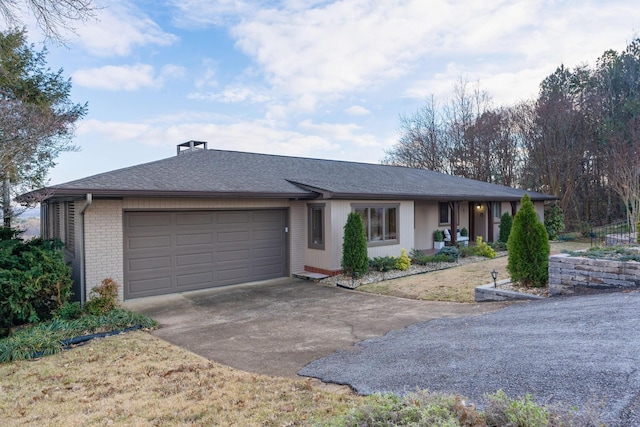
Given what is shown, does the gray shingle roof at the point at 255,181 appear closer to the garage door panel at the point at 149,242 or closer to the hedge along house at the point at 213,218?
the hedge along house at the point at 213,218

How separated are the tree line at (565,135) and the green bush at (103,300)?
2242 cm

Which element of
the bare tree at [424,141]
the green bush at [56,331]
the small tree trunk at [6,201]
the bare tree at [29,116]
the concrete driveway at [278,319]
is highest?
the bare tree at [424,141]

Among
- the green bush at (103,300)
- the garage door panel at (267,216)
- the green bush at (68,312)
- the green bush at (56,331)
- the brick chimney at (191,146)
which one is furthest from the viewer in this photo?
the brick chimney at (191,146)

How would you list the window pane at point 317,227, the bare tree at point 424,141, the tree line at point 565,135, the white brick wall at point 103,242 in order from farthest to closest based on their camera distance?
the bare tree at point 424,141 → the tree line at point 565,135 → the window pane at point 317,227 → the white brick wall at point 103,242

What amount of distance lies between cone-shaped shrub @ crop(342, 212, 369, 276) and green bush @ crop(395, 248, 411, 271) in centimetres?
150

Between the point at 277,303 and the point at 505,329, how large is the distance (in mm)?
4704

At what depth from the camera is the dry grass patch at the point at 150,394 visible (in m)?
3.44

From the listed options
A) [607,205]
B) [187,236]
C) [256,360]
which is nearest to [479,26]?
[187,236]

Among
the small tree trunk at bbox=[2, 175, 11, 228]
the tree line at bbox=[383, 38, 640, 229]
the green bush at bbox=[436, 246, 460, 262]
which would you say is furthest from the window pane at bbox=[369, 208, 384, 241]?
the tree line at bbox=[383, 38, 640, 229]

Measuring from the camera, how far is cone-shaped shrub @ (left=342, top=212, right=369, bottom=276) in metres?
10.4

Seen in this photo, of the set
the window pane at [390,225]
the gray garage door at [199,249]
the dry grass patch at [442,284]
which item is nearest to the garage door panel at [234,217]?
the gray garage door at [199,249]

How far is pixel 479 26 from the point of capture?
36.5 feet

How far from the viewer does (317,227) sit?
11.4 metres

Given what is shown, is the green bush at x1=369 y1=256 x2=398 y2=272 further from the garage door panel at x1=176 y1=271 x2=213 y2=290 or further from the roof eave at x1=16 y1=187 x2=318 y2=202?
the garage door panel at x1=176 y1=271 x2=213 y2=290
